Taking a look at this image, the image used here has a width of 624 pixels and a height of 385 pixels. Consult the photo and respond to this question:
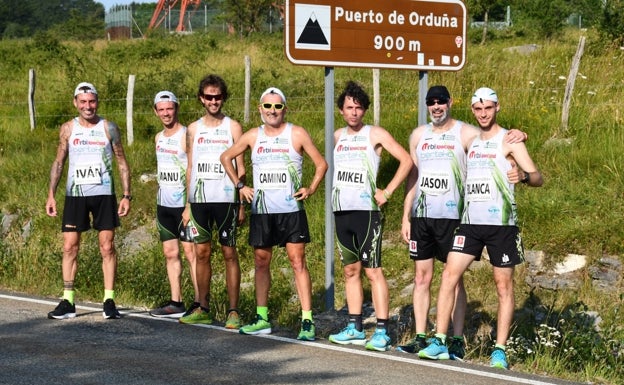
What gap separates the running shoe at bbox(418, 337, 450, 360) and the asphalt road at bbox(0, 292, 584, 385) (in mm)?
81

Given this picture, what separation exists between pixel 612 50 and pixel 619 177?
8.16m

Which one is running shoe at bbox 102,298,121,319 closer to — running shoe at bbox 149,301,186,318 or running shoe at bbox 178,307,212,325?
running shoe at bbox 149,301,186,318

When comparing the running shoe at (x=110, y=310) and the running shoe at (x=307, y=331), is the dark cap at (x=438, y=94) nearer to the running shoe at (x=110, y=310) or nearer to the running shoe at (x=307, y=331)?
the running shoe at (x=307, y=331)

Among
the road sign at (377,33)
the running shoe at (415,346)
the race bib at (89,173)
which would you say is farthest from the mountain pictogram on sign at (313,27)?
the running shoe at (415,346)

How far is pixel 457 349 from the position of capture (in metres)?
8.06

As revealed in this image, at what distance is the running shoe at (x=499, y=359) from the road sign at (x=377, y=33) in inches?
147

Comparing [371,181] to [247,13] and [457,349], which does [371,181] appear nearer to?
[457,349]

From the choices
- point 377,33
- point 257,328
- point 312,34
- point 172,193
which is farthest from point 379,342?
point 377,33

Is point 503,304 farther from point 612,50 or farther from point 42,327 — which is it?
point 612,50

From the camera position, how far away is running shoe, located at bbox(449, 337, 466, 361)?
8008 mm

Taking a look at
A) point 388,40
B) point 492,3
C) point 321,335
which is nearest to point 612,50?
point 388,40

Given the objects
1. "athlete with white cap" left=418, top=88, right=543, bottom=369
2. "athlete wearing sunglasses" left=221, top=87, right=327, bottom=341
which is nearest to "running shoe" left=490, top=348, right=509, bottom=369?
"athlete with white cap" left=418, top=88, right=543, bottom=369

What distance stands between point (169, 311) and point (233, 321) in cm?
93

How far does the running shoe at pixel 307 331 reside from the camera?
8539mm
